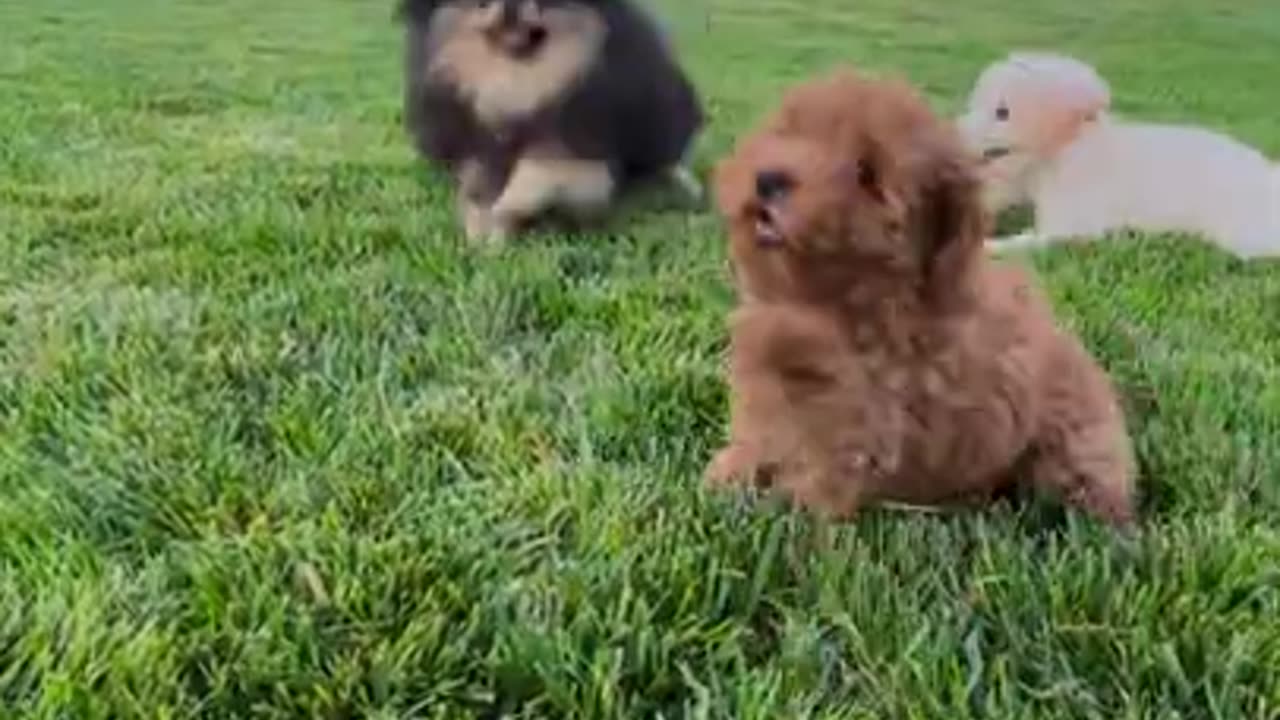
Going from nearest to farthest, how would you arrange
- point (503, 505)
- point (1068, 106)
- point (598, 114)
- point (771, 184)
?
point (771, 184), point (503, 505), point (1068, 106), point (598, 114)

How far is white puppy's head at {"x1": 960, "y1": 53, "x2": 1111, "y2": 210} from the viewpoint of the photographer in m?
3.74

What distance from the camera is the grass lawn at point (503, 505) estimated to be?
1628 millimetres

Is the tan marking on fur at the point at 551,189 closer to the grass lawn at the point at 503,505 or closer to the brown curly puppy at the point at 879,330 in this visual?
the grass lawn at the point at 503,505

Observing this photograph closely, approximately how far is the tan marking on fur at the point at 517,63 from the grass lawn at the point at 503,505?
26 centimetres

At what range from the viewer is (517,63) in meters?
3.78

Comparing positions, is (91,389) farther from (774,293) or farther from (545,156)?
(545,156)

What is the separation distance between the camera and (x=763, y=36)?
757 cm

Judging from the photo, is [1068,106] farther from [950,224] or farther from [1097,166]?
[950,224]

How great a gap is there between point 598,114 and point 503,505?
6.54ft

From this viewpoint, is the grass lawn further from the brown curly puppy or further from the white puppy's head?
the white puppy's head

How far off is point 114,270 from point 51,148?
135 cm

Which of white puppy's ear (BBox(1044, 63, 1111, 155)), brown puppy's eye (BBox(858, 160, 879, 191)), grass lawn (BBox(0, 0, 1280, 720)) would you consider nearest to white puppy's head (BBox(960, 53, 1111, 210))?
white puppy's ear (BBox(1044, 63, 1111, 155))

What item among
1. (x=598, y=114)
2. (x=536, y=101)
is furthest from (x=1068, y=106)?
(x=536, y=101)

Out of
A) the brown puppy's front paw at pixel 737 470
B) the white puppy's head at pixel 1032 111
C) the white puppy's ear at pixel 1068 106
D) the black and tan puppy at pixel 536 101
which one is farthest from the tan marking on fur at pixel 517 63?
the brown puppy's front paw at pixel 737 470
